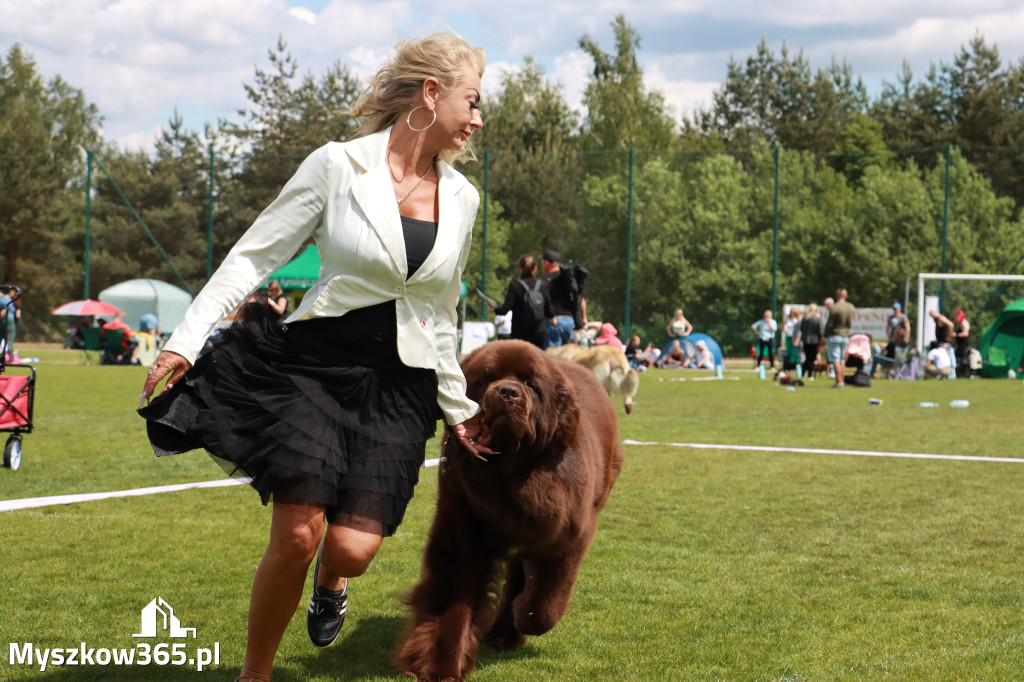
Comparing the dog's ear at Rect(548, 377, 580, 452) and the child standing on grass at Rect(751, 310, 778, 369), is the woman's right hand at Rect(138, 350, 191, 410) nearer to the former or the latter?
the dog's ear at Rect(548, 377, 580, 452)

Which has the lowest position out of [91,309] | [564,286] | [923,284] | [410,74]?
Answer: [91,309]

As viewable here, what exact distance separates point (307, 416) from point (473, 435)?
0.66m

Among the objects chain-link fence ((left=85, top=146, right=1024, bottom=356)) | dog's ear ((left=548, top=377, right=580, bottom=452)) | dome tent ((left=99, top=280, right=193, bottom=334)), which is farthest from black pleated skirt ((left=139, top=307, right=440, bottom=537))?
dome tent ((left=99, top=280, right=193, bottom=334))

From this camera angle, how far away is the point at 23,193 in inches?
1780

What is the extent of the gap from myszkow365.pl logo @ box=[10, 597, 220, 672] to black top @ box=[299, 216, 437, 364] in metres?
1.37

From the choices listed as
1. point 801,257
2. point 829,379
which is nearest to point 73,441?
point 829,379

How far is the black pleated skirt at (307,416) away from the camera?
9.21ft

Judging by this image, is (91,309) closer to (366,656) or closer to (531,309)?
(531,309)

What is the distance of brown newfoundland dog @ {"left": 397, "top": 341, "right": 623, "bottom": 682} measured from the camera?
3.40 m

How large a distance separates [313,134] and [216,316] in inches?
1820

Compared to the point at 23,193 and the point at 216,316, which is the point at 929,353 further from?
the point at 23,193

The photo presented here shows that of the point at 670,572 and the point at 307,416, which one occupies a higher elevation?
the point at 307,416

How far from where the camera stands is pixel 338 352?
2.98m

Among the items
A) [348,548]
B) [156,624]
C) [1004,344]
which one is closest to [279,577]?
[348,548]
